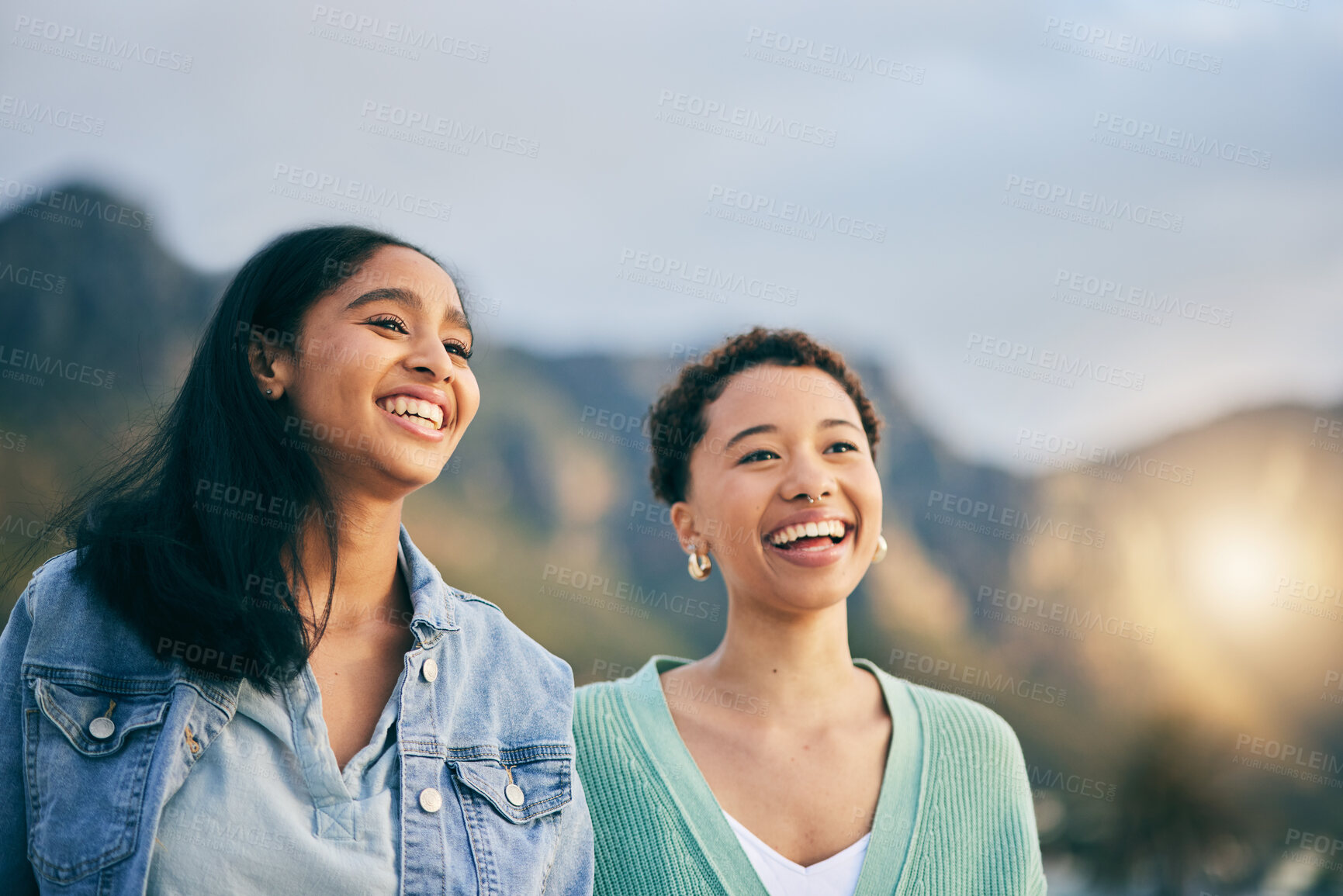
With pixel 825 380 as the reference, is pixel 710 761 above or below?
below

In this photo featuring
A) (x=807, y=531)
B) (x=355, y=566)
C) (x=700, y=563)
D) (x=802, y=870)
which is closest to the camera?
(x=355, y=566)

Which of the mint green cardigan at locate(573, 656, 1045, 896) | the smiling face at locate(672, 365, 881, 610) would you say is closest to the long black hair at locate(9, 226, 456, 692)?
the mint green cardigan at locate(573, 656, 1045, 896)

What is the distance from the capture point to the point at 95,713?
73.7 inches

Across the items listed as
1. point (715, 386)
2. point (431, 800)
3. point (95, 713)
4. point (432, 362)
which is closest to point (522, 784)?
point (431, 800)

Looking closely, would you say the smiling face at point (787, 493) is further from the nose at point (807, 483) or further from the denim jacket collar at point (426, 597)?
the denim jacket collar at point (426, 597)

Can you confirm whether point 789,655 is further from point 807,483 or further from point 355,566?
point 355,566

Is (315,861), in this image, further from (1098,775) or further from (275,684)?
(1098,775)

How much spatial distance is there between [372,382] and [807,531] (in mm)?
1292

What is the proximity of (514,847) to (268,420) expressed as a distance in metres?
1.11

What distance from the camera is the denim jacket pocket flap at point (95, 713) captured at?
183 cm

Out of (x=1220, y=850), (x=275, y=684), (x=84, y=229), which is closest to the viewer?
(x=275, y=684)

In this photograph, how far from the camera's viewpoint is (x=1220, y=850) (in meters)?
9.84

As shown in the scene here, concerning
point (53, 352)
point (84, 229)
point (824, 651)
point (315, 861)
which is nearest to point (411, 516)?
point (53, 352)

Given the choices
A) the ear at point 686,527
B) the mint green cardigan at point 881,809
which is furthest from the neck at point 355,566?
the ear at point 686,527
